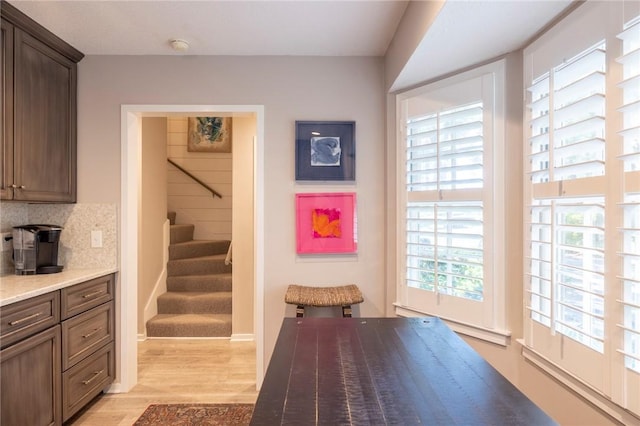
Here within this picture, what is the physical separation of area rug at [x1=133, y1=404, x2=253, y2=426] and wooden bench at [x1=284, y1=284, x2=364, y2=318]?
760 millimetres

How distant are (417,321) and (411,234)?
76 centimetres

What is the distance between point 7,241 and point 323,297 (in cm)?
210

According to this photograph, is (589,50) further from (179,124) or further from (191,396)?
(179,124)

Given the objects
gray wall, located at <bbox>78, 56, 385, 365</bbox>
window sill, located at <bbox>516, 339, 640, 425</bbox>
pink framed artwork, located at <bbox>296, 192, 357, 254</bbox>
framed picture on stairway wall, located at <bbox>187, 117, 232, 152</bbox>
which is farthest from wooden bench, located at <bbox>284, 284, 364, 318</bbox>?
framed picture on stairway wall, located at <bbox>187, 117, 232, 152</bbox>

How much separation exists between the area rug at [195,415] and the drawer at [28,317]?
2.80 feet

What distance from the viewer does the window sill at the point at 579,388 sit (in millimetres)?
1285

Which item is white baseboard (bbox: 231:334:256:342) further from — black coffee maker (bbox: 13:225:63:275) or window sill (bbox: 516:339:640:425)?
window sill (bbox: 516:339:640:425)

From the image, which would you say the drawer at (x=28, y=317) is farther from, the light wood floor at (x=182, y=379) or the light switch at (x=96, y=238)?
the light wood floor at (x=182, y=379)

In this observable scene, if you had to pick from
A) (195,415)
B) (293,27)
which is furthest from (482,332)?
(293,27)

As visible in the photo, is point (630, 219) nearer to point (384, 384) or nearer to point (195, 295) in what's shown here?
point (384, 384)

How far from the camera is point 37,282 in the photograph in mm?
2018

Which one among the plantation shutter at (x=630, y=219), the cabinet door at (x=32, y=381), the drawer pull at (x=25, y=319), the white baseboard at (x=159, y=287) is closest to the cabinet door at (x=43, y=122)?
the drawer pull at (x=25, y=319)

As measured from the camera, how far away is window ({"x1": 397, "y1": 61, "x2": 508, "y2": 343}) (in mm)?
1985

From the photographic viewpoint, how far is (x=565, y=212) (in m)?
1.54
